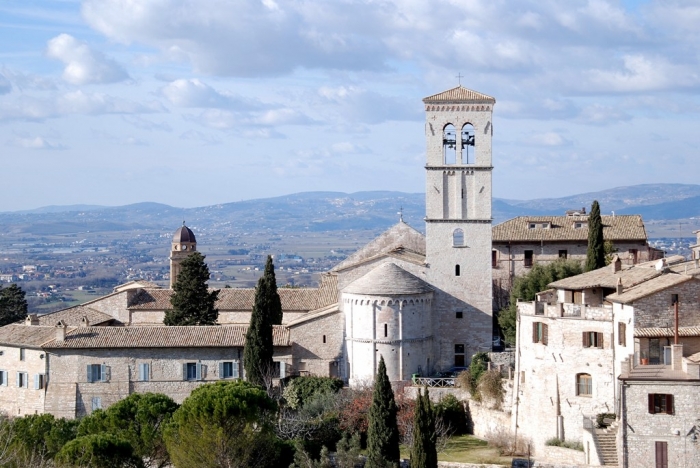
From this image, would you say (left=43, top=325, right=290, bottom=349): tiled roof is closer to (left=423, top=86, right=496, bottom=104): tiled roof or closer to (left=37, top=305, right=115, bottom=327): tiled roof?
(left=37, top=305, right=115, bottom=327): tiled roof

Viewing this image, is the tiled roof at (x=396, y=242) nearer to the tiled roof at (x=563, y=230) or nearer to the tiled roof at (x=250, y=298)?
the tiled roof at (x=250, y=298)

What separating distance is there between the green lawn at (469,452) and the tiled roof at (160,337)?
9969 mm

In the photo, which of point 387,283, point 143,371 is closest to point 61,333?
point 143,371

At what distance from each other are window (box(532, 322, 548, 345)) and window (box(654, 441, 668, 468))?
7303 millimetres

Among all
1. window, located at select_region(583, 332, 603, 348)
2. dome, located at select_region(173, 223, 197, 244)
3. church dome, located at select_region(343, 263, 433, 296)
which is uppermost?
dome, located at select_region(173, 223, 197, 244)

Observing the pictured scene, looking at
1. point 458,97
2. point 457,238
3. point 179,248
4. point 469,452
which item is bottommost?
point 469,452

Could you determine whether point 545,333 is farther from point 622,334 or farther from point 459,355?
point 459,355

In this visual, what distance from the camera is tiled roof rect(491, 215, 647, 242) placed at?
60278 millimetres

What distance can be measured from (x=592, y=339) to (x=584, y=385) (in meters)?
1.76

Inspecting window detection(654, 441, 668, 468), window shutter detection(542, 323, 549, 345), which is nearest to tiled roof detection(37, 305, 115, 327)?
window shutter detection(542, 323, 549, 345)

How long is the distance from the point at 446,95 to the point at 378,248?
39.1ft

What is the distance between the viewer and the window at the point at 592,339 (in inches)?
1580

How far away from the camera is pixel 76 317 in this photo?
61312mm

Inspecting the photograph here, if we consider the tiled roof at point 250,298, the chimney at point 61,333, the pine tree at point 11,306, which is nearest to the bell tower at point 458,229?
the tiled roof at point 250,298
